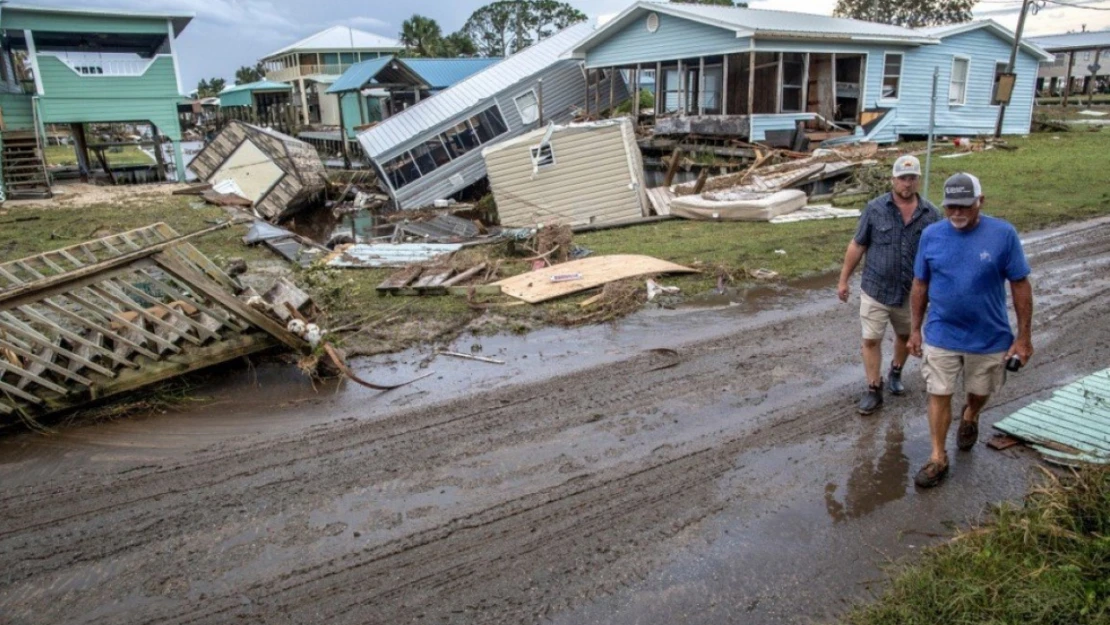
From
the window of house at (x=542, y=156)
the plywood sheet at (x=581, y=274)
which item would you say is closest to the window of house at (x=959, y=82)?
the window of house at (x=542, y=156)

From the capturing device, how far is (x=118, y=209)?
18.1 metres

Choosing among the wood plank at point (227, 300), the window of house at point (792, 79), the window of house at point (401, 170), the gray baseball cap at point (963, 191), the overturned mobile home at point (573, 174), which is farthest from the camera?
the window of house at point (401, 170)

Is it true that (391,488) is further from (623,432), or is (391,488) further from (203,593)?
(623,432)

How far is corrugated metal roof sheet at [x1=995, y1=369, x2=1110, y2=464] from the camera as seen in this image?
14.4 feet

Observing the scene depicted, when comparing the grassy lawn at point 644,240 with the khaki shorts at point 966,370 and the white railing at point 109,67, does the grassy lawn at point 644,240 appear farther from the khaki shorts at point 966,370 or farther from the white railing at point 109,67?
the white railing at point 109,67

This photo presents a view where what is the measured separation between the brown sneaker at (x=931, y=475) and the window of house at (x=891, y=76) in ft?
76.5

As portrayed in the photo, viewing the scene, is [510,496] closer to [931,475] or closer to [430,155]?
[931,475]

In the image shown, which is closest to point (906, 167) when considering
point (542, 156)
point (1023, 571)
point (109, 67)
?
point (1023, 571)

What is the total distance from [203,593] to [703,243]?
Answer: 31.7ft

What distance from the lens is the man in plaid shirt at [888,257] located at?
5.06 m

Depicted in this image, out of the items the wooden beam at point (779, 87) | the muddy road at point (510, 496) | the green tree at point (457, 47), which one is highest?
the green tree at point (457, 47)

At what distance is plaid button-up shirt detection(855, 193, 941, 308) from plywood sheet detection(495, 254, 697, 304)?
13.8ft

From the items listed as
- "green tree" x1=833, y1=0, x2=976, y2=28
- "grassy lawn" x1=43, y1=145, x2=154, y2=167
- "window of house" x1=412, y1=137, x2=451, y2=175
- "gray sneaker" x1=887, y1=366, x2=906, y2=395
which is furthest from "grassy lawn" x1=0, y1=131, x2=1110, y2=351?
"green tree" x1=833, y1=0, x2=976, y2=28

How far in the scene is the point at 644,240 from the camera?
1272 centimetres
